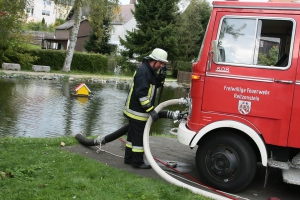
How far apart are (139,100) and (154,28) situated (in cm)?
3001

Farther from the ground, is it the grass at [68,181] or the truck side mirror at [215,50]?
the truck side mirror at [215,50]

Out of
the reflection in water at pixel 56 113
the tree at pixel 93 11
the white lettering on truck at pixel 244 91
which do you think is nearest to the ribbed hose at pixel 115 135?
the white lettering on truck at pixel 244 91

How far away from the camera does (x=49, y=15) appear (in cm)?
8506

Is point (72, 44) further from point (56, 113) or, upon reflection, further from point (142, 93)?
point (142, 93)

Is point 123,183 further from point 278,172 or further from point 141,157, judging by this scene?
point 278,172

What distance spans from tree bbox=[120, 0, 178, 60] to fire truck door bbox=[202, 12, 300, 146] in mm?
28893

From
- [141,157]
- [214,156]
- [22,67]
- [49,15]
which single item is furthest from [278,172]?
[49,15]

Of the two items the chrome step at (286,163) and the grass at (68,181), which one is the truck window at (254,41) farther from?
the grass at (68,181)

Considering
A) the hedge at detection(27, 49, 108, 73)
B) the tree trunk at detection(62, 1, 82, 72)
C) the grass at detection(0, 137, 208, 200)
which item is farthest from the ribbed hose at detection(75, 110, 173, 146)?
the hedge at detection(27, 49, 108, 73)

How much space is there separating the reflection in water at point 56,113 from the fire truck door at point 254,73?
18.5 ft

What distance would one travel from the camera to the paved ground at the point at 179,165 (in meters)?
A: 5.43

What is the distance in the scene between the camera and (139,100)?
5.86m

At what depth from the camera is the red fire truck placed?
4.94m

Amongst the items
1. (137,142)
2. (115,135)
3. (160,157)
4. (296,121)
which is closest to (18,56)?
(115,135)
